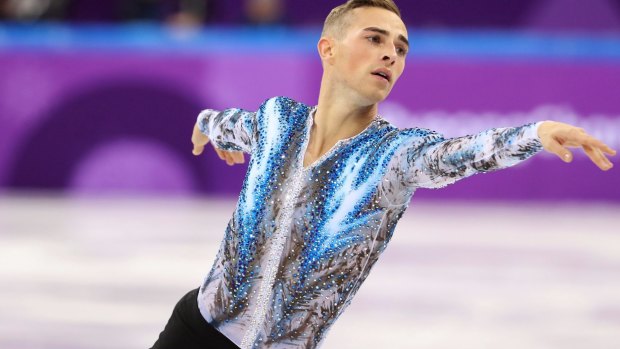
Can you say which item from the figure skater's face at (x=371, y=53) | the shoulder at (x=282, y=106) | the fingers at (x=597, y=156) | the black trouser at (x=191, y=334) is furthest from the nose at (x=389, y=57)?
the black trouser at (x=191, y=334)

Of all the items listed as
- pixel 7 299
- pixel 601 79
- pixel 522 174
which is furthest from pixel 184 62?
pixel 7 299

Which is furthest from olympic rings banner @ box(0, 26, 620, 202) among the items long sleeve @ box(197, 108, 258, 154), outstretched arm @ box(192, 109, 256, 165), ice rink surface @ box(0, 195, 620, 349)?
long sleeve @ box(197, 108, 258, 154)

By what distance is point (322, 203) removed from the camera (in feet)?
7.97

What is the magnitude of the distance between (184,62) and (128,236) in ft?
8.66

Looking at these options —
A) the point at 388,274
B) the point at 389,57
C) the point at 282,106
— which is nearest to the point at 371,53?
the point at 389,57

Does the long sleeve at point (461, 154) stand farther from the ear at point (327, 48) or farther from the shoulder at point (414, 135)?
the ear at point (327, 48)

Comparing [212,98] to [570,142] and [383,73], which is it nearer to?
[383,73]

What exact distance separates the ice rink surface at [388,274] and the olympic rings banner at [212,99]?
0.94 ft

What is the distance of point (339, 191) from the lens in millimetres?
2416

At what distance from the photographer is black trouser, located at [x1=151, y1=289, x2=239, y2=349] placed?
2517mm

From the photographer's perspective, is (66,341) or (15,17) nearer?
(66,341)

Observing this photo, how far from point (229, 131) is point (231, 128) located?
19mm

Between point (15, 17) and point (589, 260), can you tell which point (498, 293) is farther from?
point (15, 17)

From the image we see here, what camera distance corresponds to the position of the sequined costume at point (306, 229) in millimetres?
2400
